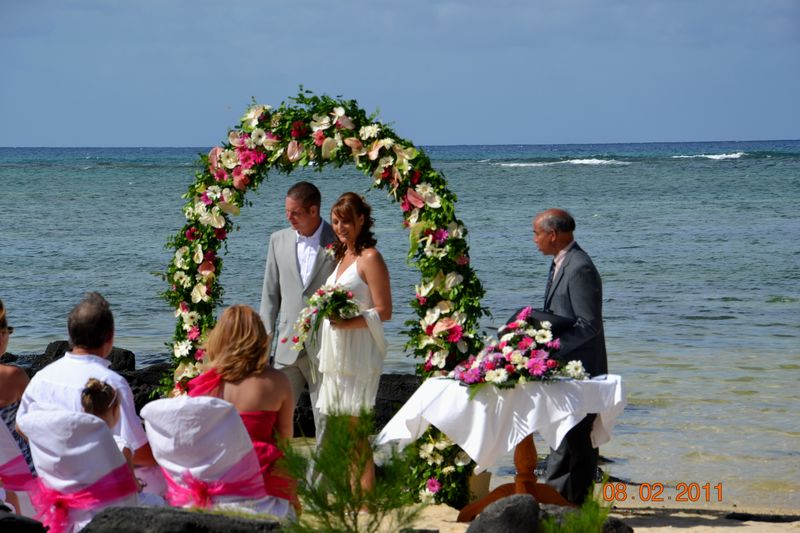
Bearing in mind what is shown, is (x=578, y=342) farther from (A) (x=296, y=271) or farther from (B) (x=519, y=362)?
(A) (x=296, y=271)

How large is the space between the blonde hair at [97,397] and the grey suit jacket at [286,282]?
2.77 meters

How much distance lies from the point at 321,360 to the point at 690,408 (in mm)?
5390

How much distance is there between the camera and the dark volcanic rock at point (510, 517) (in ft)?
18.5

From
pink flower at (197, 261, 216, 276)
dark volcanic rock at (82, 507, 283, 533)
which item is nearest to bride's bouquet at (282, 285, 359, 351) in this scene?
pink flower at (197, 261, 216, 276)

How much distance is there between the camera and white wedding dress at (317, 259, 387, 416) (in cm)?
760

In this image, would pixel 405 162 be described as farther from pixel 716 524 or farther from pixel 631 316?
pixel 631 316

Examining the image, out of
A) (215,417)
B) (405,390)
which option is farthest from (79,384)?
(405,390)

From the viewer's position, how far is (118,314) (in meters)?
19.4

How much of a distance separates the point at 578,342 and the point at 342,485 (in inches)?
134

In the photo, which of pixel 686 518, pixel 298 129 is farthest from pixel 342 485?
pixel 298 129

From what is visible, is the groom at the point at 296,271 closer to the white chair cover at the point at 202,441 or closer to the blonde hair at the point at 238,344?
the blonde hair at the point at 238,344

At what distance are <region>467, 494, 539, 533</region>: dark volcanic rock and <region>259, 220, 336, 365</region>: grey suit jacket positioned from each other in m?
2.68

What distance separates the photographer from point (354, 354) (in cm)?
761

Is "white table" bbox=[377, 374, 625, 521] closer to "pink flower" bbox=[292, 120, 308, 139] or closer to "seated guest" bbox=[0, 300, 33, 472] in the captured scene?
"seated guest" bbox=[0, 300, 33, 472]
